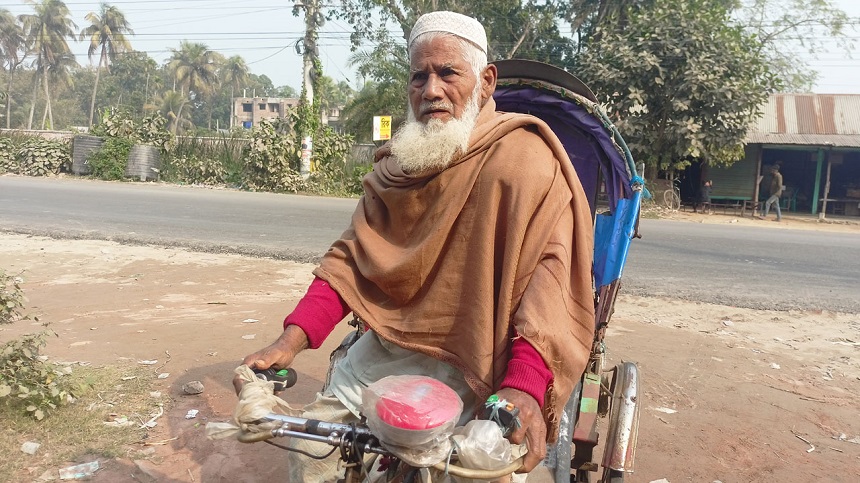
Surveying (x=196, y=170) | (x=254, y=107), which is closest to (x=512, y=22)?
(x=196, y=170)

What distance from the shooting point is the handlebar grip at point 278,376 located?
198 cm

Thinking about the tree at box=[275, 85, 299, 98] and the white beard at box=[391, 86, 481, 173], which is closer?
the white beard at box=[391, 86, 481, 173]

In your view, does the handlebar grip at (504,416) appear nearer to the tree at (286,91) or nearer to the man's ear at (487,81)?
the man's ear at (487,81)

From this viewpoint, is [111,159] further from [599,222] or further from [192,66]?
[192,66]

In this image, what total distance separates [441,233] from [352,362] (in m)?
0.60

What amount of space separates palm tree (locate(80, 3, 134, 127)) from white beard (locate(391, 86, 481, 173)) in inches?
2611

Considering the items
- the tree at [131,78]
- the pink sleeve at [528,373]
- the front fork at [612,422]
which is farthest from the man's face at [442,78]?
the tree at [131,78]

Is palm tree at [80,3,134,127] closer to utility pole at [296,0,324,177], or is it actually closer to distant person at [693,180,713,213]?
utility pole at [296,0,324,177]

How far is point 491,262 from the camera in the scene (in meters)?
2.01

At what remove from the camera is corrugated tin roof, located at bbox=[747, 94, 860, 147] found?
20.9 metres

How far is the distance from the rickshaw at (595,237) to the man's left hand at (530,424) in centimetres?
63

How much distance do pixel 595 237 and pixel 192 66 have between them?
7226 cm

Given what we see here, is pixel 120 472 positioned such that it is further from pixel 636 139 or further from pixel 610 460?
pixel 636 139

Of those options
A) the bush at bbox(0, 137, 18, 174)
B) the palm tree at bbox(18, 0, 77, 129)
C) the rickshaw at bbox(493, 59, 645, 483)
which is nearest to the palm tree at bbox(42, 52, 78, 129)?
the palm tree at bbox(18, 0, 77, 129)
